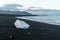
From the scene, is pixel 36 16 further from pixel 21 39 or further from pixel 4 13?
pixel 21 39

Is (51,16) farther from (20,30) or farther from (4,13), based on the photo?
(20,30)

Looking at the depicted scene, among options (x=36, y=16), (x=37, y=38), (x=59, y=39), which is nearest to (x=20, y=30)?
(x=37, y=38)

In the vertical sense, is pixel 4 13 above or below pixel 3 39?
below

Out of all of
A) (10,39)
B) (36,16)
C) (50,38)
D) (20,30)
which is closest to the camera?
(10,39)

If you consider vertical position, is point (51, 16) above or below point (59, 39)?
below

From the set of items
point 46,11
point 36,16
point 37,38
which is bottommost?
point 36,16

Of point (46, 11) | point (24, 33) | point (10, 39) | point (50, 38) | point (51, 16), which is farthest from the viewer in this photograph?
point (51, 16)

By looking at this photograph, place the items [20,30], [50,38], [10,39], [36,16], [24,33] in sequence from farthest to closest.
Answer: [36,16] < [20,30] < [24,33] < [50,38] < [10,39]

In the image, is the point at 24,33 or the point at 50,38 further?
the point at 24,33

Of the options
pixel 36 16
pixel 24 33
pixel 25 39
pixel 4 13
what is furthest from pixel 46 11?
pixel 25 39
